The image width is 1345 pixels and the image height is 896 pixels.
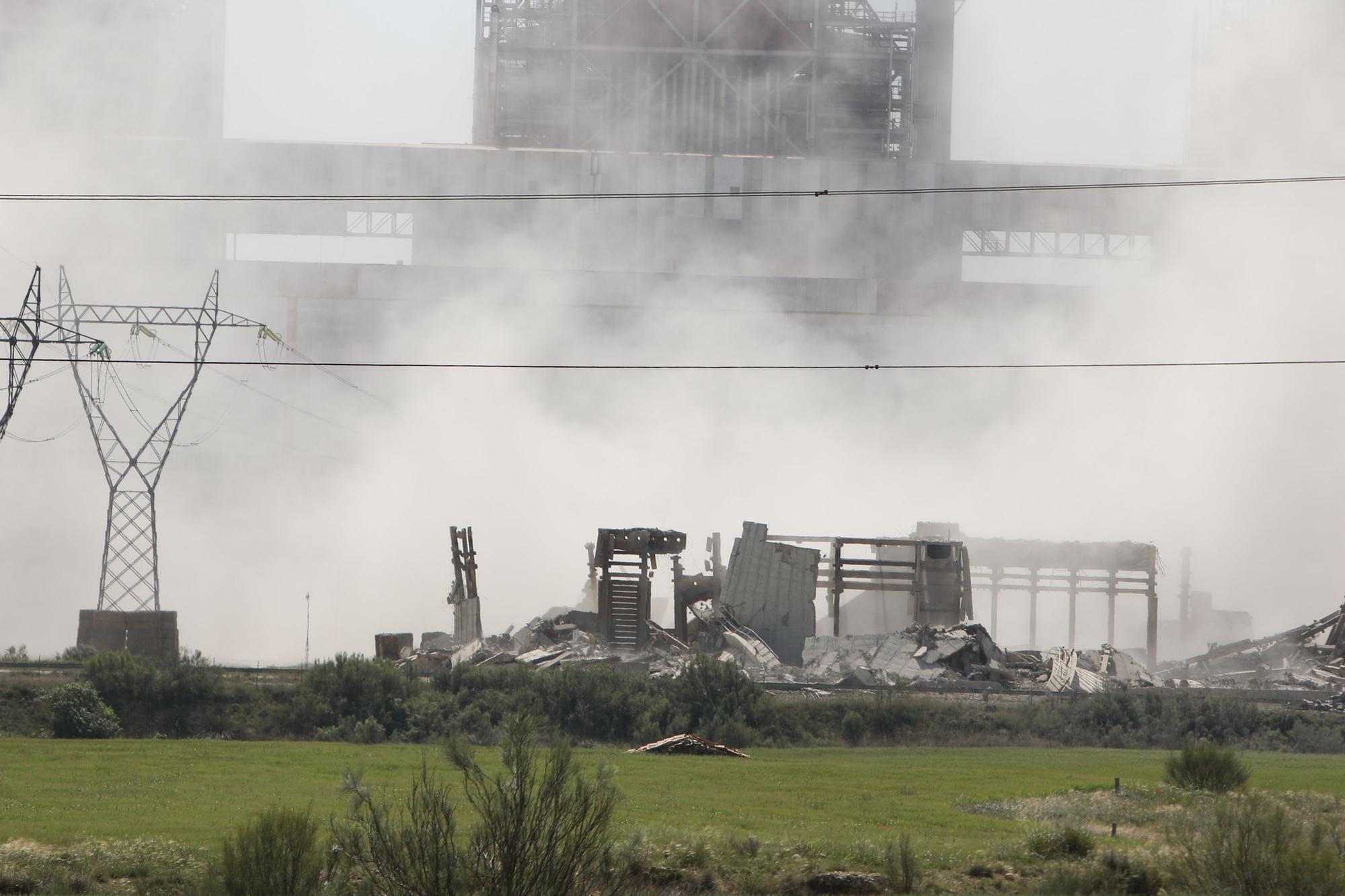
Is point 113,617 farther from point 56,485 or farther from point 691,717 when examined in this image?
point 56,485

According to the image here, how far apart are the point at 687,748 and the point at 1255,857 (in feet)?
33.6

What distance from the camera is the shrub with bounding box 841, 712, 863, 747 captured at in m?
21.0

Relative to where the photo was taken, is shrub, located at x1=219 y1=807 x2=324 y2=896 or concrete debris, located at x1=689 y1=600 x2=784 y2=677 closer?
shrub, located at x1=219 y1=807 x2=324 y2=896

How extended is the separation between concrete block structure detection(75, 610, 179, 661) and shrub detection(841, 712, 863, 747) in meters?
13.6

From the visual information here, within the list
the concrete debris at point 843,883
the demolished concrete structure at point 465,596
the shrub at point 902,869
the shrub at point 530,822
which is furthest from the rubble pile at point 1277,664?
the shrub at point 530,822

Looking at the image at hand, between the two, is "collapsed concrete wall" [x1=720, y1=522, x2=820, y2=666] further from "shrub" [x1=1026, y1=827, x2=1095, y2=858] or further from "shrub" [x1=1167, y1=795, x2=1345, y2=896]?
"shrub" [x1=1167, y1=795, x2=1345, y2=896]

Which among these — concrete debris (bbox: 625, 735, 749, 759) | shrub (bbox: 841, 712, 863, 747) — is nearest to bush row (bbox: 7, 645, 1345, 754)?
shrub (bbox: 841, 712, 863, 747)

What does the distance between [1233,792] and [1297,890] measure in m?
4.50

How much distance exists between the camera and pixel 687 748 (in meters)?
18.9

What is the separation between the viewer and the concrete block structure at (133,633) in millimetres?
27797

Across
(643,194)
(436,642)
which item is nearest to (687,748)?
(436,642)

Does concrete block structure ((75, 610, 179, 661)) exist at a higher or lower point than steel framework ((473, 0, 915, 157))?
lower

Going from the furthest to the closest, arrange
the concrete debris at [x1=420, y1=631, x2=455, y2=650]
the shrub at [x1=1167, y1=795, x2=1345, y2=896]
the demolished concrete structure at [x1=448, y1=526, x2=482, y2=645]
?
the demolished concrete structure at [x1=448, y1=526, x2=482, y2=645], the concrete debris at [x1=420, y1=631, x2=455, y2=650], the shrub at [x1=1167, y1=795, x2=1345, y2=896]

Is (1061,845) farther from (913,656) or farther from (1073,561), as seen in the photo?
(1073,561)
